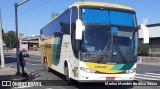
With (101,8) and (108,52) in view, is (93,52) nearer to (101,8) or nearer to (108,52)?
(108,52)

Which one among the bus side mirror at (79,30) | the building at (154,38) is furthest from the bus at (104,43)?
the building at (154,38)

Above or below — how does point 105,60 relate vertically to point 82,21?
below

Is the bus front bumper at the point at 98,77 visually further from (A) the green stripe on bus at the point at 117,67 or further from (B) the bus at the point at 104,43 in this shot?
(A) the green stripe on bus at the point at 117,67

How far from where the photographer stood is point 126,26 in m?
13.2

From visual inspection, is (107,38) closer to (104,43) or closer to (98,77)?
(104,43)

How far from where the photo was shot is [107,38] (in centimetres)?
1288

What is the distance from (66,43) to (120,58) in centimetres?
347

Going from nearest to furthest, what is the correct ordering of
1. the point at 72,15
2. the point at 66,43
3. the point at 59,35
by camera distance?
the point at 72,15 → the point at 66,43 → the point at 59,35

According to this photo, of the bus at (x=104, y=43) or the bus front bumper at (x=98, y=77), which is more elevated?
the bus at (x=104, y=43)

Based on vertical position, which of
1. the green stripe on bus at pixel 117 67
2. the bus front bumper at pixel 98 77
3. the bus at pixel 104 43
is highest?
the bus at pixel 104 43

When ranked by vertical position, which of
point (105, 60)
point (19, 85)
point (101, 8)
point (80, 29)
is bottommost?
point (19, 85)

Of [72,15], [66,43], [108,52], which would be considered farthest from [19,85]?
[108,52]

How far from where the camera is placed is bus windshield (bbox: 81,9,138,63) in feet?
41.7

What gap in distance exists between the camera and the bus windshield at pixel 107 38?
41.7ft
